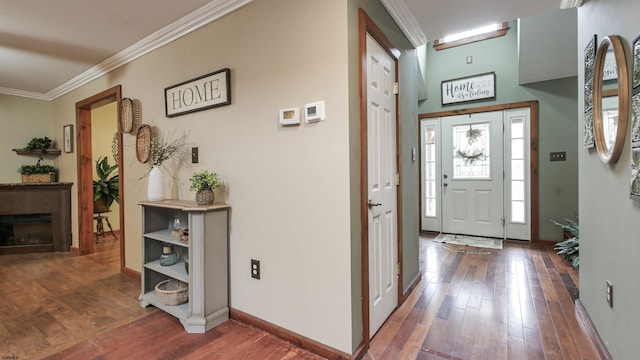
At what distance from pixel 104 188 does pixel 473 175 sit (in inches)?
224

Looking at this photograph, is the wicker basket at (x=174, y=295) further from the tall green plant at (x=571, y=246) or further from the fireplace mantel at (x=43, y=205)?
the tall green plant at (x=571, y=246)

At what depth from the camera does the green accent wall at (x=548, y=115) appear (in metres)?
3.81

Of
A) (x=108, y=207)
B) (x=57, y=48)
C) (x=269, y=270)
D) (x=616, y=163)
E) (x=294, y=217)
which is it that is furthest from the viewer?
(x=108, y=207)

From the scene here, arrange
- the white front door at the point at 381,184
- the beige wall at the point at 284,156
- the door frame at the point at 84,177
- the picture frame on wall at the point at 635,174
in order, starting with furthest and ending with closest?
the door frame at the point at 84,177 → the white front door at the point at 381,184 → the beige wall at the point at 284,156 → the picture frame on wall at the point at 635,174

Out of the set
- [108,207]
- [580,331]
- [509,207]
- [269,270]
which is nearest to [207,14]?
[269,270]

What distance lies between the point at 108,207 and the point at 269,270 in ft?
13.5

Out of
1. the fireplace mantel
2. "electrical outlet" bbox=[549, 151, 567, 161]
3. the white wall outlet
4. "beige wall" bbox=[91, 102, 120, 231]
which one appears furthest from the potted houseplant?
"electrical outlet" bbox=[549, 151, 567, 161]

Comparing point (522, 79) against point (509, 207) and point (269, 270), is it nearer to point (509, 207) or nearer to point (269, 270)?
point (509, 207)

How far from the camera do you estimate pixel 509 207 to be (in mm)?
4211

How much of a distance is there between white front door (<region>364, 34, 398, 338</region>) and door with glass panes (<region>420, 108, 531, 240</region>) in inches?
111

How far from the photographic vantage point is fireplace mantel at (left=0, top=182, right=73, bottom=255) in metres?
3.87

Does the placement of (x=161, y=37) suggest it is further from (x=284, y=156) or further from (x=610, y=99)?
(x=610, y=99)

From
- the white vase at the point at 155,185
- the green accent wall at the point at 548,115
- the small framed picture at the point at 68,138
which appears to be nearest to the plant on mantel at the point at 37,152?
the small framed picture at the point at 68,138

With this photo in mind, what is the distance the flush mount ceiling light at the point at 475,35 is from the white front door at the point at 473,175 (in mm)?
1139
